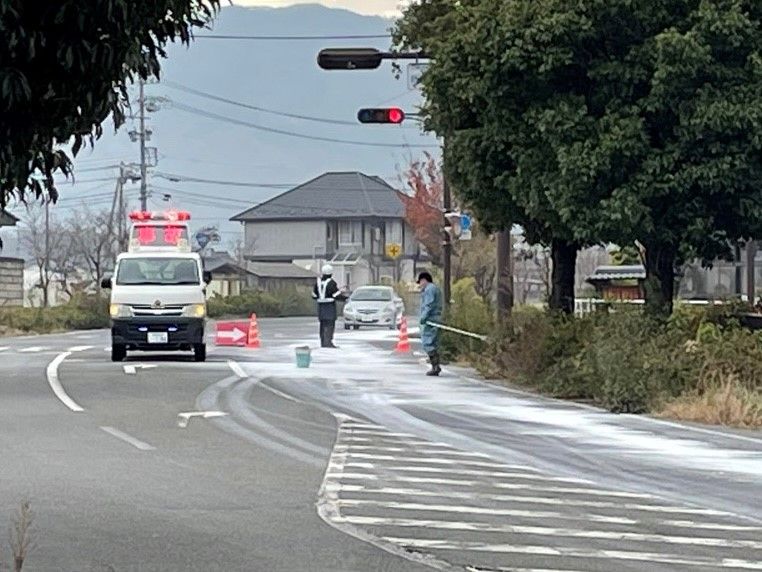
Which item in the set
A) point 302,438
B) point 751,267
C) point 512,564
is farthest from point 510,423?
point 751,267

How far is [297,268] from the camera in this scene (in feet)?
324

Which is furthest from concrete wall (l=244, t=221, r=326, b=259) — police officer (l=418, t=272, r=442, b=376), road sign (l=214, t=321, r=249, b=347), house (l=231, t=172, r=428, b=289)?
police officer (l=418, t=272, r=442, b=376)

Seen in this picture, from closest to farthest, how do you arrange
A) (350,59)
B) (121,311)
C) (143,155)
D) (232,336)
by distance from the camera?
1. (350,59)
2. (121,311)
3. (232,336)
4. (143,155)

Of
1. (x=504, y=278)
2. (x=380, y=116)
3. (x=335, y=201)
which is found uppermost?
(x=335, y=201)

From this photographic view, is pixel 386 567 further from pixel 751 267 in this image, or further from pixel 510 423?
pixel 751 267

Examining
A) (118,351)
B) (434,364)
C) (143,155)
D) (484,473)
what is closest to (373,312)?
(118,351)

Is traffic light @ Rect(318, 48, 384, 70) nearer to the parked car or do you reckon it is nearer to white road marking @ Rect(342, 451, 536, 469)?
white road marking @ Rect(342, 451, 536, 469)

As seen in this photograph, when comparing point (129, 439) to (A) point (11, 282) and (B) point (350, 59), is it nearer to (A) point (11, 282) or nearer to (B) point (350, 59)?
(B) point (350, 59)

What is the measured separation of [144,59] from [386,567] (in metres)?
3.59

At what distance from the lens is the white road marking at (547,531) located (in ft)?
36.1

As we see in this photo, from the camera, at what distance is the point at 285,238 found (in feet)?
341

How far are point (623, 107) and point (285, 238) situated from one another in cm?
8150

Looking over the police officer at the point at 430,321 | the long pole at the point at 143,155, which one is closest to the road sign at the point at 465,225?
the police officer at the point at 430,321

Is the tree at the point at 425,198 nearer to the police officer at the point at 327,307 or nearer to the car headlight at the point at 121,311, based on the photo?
the police officer at the point at 327,307
